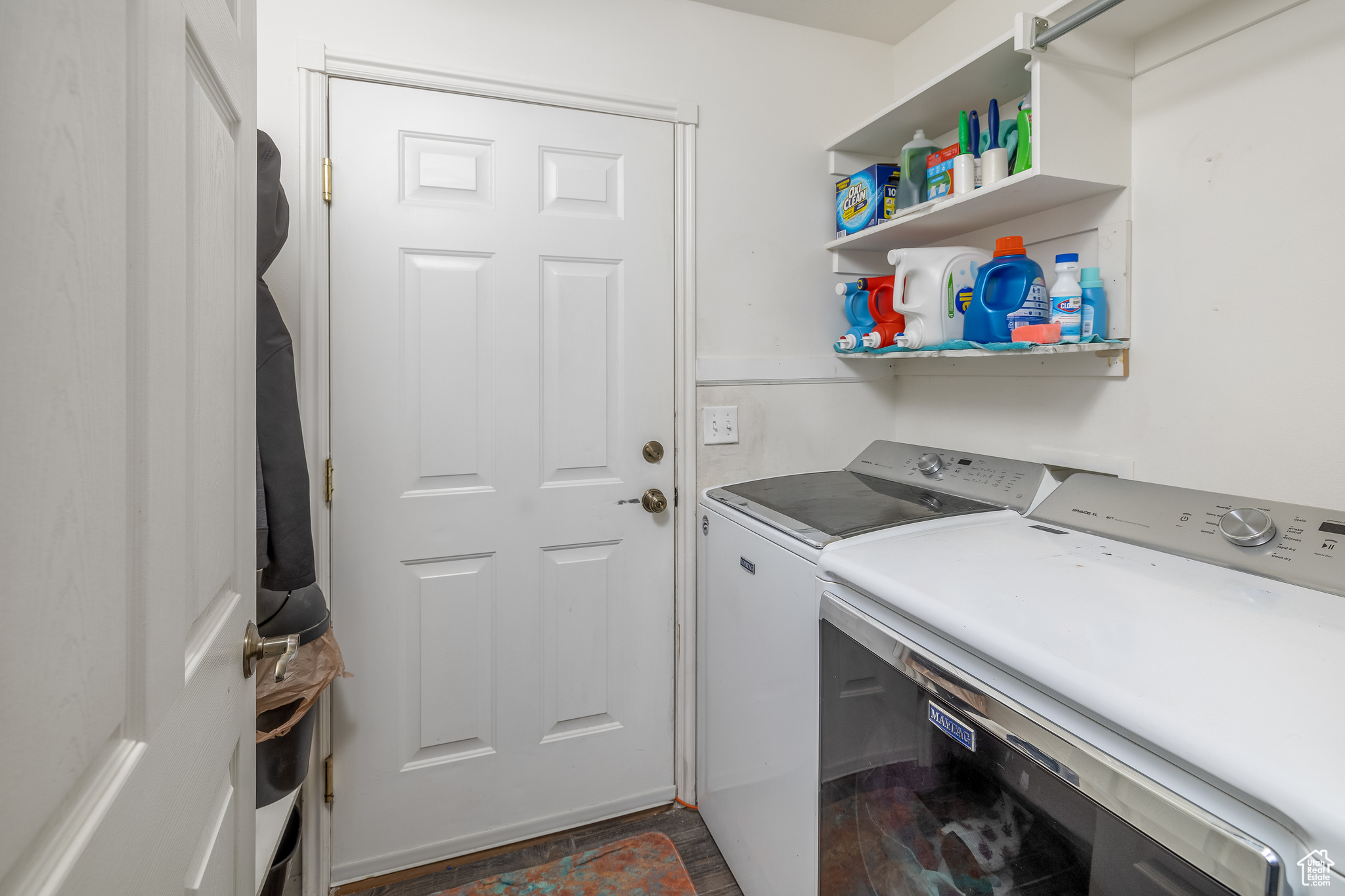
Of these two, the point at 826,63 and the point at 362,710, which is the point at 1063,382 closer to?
the point at 826,63

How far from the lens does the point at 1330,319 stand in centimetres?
105

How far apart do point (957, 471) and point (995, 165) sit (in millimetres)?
748

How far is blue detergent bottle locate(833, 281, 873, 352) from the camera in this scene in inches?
72.5

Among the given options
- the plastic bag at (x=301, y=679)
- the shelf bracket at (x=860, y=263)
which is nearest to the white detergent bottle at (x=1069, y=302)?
the shelf bracket at (x=860, y=263)

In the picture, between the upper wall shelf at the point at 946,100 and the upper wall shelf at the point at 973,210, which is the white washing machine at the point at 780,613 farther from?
the upper wall shelf at the point at 946,100

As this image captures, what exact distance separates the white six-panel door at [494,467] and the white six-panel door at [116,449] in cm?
84

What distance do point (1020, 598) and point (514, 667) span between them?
1279 mm

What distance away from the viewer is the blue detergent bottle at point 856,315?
1842 millimetres

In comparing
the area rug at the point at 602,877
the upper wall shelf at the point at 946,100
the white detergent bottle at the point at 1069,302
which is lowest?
the area rug at the point at 602,877

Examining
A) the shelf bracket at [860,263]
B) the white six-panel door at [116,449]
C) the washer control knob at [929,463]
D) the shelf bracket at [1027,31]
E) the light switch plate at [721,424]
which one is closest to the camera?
the white six-panel door at [116,449]

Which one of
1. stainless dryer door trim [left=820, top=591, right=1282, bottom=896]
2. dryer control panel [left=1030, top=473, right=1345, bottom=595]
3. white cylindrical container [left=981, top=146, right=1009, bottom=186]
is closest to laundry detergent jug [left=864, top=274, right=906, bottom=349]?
white cylindrical container [left=981, top=146, right=1009, bottom=186]

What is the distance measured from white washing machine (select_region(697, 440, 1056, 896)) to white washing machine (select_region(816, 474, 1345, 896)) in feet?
0.24

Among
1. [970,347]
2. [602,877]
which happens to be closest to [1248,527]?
[970,347]

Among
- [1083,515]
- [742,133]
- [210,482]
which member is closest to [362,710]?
[210,482]
